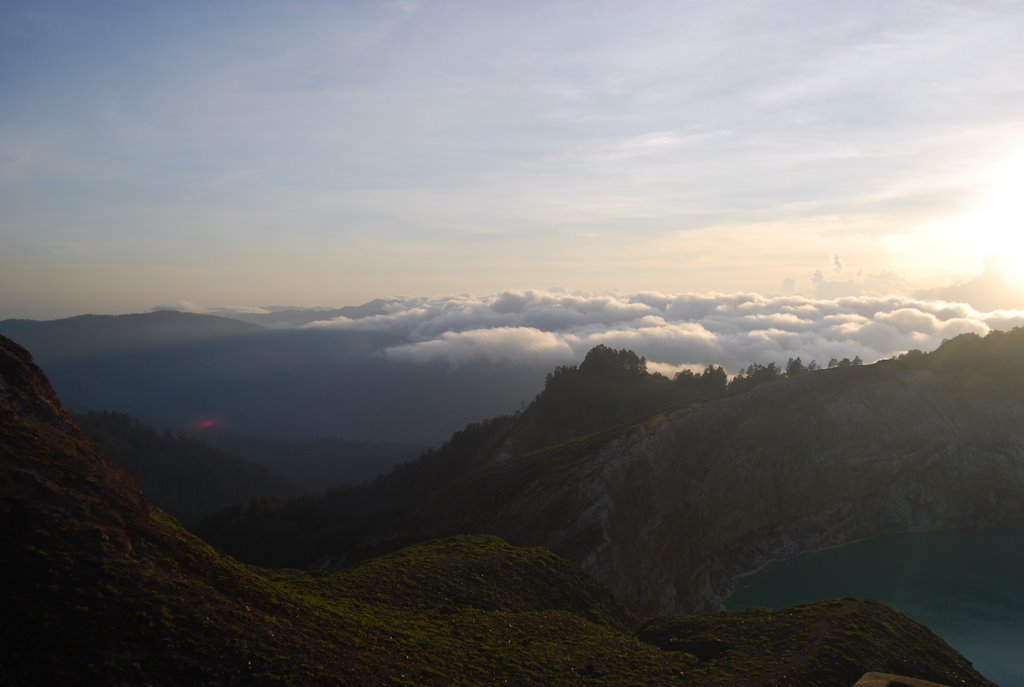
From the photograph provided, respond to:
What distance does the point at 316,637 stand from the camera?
68.8ft

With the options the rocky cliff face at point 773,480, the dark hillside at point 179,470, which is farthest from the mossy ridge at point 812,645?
the dark hillside at point 179,470

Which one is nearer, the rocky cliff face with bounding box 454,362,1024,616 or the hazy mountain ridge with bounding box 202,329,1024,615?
the rocky cliff face with bounding box 454,362,1024,616

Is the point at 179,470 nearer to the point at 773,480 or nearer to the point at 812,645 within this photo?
the point at 773,480

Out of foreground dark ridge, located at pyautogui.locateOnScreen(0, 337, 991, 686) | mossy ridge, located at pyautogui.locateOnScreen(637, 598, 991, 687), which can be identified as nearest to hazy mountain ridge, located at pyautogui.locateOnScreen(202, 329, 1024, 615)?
mossy ridge, located at pyautogui.locateOnScreen(637, 598, 991, 687)

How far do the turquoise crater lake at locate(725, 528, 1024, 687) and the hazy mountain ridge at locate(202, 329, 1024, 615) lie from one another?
2324 millimetres

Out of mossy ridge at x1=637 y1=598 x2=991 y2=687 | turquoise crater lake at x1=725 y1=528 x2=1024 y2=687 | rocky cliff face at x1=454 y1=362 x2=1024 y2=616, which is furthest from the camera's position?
rocky cliff face at x1=454 y1=362 x2=1024 y2=616

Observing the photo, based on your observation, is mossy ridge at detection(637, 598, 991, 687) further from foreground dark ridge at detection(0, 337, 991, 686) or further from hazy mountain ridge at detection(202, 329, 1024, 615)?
hazy mountain ridge at detection(202, 329, 1024, 615)

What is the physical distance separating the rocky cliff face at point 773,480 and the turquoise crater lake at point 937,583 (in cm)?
217

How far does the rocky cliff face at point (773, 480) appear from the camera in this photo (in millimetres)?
61719

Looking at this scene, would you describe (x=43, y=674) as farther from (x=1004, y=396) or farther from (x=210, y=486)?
(x=210, y=486)

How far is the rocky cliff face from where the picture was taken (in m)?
61.7

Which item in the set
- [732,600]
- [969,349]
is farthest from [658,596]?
[969,349]

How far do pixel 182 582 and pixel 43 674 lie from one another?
471cm

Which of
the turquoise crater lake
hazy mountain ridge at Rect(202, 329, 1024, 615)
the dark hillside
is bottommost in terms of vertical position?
the dark hillside
